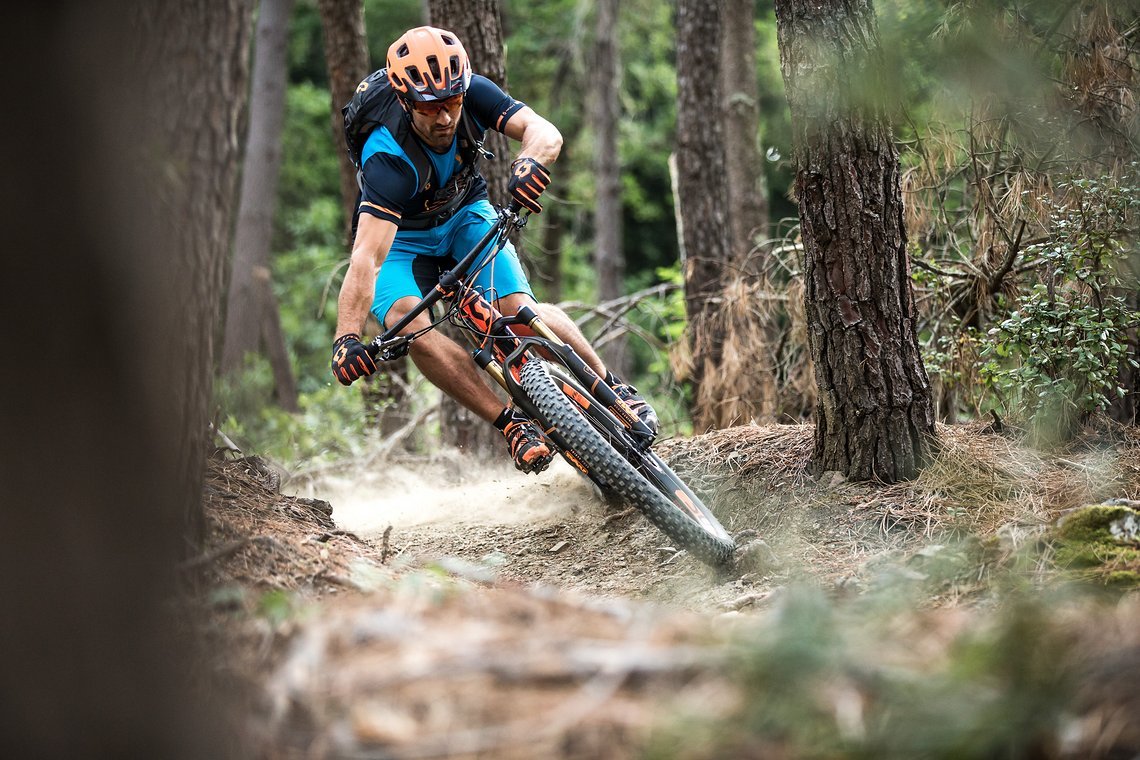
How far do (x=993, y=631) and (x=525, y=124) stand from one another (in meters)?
3.70

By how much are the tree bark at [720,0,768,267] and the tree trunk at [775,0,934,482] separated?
645cm

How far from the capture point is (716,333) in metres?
8.08

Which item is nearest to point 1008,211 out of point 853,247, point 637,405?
point 853,247

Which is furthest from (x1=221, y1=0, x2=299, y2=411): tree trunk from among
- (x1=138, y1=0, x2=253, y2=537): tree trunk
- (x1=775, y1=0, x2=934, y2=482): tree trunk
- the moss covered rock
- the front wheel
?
the moss covered rock

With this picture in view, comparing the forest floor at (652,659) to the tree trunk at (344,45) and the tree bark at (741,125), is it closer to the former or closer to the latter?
the tree trunk at (344,45)

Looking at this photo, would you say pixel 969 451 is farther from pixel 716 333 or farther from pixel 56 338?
pixel 56 338

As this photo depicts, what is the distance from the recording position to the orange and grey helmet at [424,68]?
4.65 meters

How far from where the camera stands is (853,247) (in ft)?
15.2

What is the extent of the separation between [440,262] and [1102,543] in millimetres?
3462

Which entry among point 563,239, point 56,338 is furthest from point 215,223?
point 563,239

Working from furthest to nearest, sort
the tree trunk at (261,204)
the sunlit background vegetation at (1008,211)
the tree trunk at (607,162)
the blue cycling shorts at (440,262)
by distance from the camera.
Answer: the tree trunk at (607,162) < the tree trunk at (261,204) < the blue cycling shorts at (440,262) < the sunlit background vegetation at (1008,211)

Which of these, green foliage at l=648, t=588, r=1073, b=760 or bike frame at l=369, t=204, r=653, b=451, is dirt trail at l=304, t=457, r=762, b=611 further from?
→ green foliage at l=648, t=588, r=1073, b=760

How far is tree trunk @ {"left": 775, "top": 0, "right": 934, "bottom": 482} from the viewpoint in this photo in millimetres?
4562

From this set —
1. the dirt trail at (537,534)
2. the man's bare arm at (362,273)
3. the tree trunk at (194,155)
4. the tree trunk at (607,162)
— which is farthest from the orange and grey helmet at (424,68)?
the tree trunk at (607,162)
